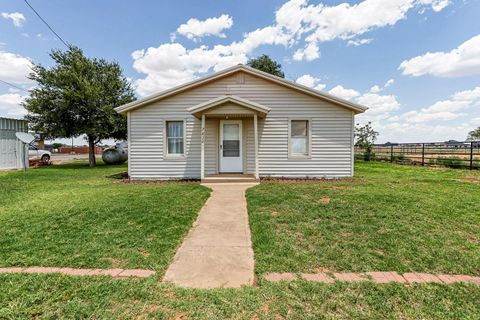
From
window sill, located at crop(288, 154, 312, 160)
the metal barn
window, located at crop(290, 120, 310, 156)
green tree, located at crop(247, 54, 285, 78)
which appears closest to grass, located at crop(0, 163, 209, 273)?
window sill, located at crop(288, 154, 312, 160)

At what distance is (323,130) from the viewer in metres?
9.77

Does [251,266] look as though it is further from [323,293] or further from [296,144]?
[296,144]

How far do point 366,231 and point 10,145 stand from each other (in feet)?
62.8

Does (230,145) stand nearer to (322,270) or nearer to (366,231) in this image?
(366,231)

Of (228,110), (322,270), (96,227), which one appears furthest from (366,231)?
(228,110)

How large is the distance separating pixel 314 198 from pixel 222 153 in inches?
185

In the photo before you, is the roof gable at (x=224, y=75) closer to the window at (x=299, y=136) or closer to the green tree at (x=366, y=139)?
the window at (x=299, y=136)

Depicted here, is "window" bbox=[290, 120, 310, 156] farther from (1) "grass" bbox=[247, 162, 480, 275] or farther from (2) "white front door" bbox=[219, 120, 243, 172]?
(1) "grass" bbox=[247, 162, 480, 275]

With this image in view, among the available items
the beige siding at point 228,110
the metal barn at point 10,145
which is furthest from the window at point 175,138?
the metal barn at point 10,145

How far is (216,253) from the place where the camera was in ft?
10.9

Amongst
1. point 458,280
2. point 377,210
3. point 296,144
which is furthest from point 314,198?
point 296,144

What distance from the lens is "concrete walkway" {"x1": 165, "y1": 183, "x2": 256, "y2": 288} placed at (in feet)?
8.80

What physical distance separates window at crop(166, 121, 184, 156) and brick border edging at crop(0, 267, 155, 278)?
23.5 ft

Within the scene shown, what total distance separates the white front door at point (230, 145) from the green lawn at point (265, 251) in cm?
355
